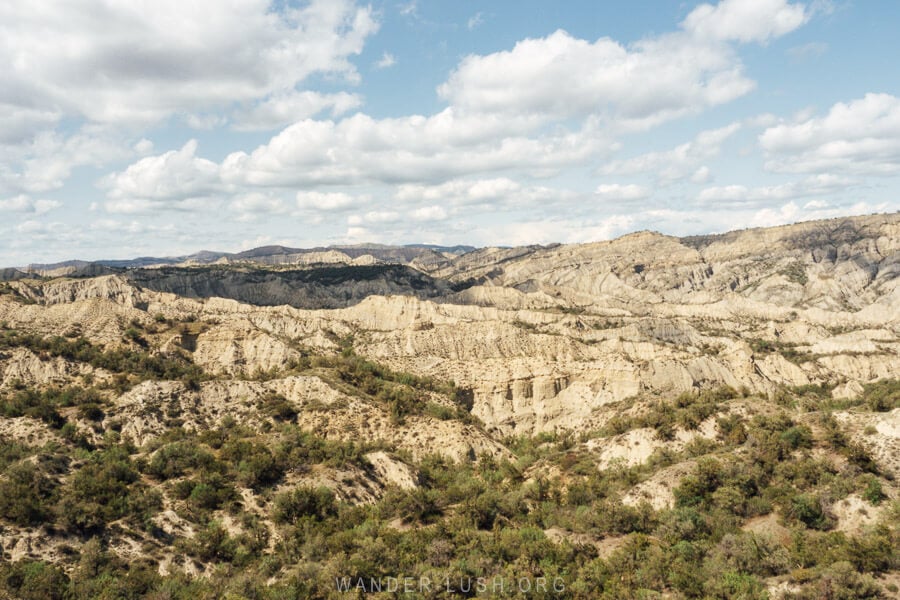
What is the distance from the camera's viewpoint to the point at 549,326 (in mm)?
103875

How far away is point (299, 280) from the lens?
178375 millimetres

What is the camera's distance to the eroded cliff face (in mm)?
59844

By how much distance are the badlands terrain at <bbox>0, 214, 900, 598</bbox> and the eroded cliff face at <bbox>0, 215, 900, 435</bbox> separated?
539mm

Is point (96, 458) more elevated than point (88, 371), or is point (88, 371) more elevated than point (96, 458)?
point (88, 371)

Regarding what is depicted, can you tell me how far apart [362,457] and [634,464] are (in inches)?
675

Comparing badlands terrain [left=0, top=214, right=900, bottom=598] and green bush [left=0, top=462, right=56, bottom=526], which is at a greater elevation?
green bush [left=0, top=462, right=56, bottom=526]

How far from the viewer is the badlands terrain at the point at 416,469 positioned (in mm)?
20312

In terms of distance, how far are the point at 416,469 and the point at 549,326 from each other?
233ft

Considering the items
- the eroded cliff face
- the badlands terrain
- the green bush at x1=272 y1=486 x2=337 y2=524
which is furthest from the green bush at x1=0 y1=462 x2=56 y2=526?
the eroded cliff face

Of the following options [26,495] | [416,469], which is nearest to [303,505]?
[416,469]

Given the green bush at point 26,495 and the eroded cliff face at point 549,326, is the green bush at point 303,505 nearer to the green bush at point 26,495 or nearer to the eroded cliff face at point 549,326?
the green bush at point 26,495

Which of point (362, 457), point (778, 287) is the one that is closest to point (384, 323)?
point (362, 457)

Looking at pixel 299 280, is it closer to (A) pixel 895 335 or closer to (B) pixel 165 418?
(B) pixel 165 418

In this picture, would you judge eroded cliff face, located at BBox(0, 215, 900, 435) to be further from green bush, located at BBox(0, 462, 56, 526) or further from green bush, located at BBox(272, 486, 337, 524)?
green bush, located at BBox(272, 486, 337, 524)
